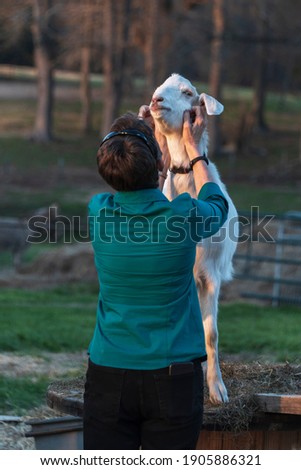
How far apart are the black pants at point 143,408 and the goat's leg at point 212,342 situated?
127 centimetres

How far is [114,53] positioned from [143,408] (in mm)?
32770

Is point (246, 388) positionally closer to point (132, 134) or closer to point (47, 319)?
point (132, 134)

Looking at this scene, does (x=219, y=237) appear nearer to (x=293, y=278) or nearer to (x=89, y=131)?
(x=293, y=278)

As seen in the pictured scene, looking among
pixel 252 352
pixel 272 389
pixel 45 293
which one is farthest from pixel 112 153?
pixel 45 293

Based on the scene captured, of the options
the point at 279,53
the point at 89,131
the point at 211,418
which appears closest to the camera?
the point at 211,418

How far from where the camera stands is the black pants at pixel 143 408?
3.52m

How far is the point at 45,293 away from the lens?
14578mm

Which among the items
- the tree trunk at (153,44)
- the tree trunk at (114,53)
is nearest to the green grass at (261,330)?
the tree trunk at (153,44)

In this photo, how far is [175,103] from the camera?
15.8 ft

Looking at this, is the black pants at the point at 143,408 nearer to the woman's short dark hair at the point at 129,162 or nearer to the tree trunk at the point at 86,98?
the woman's short dark hair at the point at 129,162

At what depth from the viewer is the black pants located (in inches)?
139

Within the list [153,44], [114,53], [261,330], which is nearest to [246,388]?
[261,330]

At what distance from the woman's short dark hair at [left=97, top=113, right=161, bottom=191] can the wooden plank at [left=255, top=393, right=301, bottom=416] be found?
1.49 metres
